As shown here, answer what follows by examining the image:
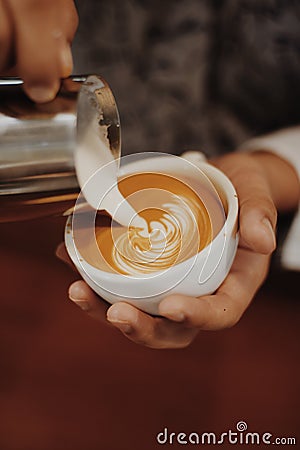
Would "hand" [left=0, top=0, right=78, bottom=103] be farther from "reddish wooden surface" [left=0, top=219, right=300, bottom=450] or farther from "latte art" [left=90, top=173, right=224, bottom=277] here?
"reddish wooden surface" [left=0, top=219, right=300, bottom=450]

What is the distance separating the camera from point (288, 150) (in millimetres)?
753

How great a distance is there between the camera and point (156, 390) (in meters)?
0.63

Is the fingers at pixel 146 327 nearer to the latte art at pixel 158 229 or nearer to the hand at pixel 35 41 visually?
the latte art at pixel 158 229

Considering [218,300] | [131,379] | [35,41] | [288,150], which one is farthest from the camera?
[288,150]

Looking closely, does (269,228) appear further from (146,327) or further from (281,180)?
(281,180)

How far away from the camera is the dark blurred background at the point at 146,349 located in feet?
2.01

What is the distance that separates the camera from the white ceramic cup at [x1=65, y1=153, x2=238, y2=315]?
0.46 metres

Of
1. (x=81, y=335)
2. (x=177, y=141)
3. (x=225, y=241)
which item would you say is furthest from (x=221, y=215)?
(x=177, y=141)

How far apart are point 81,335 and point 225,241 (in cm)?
28

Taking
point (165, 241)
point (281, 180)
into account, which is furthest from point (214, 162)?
point (165, 241)

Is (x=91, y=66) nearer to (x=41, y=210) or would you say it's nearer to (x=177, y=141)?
(x=177, y=141)

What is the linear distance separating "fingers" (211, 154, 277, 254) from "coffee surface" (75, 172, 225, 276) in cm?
2

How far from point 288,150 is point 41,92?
0.42 meters

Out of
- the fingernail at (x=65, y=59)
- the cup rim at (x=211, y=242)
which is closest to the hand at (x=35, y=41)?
the fingernail at (x=65, y=59)
